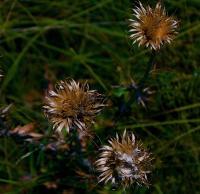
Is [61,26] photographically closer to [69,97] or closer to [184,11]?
[184,11]

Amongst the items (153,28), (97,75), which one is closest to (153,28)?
(153,28)

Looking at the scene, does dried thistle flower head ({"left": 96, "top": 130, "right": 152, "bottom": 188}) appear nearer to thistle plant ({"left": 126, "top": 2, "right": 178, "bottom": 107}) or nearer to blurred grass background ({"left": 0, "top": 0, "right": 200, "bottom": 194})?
thistle plant ({"left": 126, "top": 2, "right": 178, "bottom": 107})

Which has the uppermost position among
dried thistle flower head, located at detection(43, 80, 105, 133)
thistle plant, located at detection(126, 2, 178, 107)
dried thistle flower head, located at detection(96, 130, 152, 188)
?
thistle plant, located at detection(126, 2, 178, 107)

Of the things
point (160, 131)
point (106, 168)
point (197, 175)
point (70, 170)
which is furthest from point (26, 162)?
point (106, 168)

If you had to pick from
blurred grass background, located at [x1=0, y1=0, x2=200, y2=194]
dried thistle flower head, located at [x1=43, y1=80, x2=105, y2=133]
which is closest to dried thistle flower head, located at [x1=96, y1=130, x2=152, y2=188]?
dried thistle flower head, located at [x1=43, y1=80, x2=105, y2=133]

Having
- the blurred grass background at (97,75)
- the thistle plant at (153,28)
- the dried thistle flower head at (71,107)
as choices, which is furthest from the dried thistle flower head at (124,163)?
the blurred grass background at (97,75)

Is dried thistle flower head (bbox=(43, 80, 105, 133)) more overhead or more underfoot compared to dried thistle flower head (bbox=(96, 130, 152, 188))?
more overhead

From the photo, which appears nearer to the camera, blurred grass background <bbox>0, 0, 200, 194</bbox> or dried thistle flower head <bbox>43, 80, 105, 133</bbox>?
dried thistle flower head <bbox>43, 80, 105, 133</bbox>

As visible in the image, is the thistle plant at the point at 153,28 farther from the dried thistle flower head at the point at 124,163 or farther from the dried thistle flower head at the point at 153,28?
the dried thistle flower head at the point at 124,163
